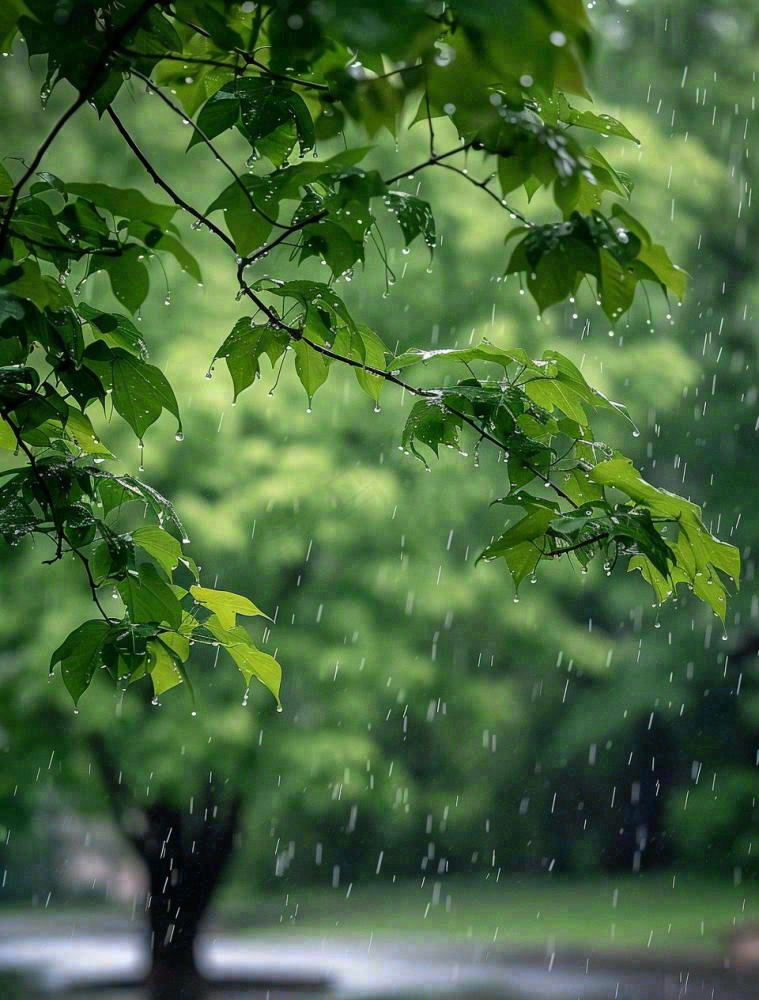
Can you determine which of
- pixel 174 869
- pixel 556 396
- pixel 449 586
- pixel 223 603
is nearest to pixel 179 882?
pixel 174 869

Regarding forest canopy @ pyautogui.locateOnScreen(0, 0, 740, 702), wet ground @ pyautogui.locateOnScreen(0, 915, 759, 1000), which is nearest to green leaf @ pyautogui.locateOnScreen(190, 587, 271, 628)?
forest canopy @ pyautogui.locateOnScreen(0, 0, 740, 702)

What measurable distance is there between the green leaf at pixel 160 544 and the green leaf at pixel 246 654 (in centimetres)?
9

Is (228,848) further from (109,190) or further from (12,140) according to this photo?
(109,190)

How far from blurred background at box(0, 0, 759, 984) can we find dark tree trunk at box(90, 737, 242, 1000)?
0.20 meters

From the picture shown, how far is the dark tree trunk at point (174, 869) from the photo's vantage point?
6.60 m

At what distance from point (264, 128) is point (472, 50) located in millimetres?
389

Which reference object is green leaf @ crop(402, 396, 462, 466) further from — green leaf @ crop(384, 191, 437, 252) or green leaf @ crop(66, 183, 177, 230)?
green leaf @ crop(66, 183, 177, 230)

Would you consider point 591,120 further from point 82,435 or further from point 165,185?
point 82,435

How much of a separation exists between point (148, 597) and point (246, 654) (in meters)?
0.15

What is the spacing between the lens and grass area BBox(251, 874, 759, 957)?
1028 cm

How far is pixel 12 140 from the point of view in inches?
246

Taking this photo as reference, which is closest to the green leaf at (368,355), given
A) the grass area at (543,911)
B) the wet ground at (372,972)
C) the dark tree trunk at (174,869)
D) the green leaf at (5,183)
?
the green leaf at (5,183)

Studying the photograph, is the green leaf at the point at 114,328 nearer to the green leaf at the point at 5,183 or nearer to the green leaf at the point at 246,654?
the green leaf at the point at 5,183

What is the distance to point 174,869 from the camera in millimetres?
6988
